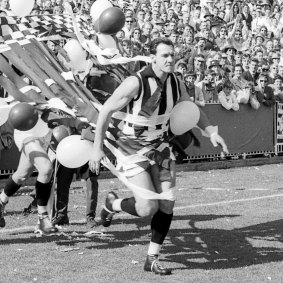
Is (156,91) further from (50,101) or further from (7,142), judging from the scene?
(7,142)

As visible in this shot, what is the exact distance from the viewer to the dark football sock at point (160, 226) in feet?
23.5

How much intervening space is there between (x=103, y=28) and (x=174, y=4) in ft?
44.5

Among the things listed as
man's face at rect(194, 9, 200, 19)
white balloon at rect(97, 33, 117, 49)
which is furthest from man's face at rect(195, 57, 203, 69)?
white balloon at rect(97, 33, 117, 49)

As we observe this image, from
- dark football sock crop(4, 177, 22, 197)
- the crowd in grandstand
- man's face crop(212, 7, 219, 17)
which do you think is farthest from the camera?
man's face crop(212, 7, 219, 17)

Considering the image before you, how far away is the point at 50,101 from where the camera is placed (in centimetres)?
777

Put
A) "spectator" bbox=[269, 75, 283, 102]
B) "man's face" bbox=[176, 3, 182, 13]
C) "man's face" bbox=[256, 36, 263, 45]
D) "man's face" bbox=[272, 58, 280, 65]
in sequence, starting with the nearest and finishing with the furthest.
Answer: "spectator" bbox=[269, 75, 283, 102] → "man's face" bbox=[272, 58, 280, 65] → "man's face" bbox=[176, 3, 182, 13] → "man's face" bbox=[256, 36, 263, 45]

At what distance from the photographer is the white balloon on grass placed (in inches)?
286

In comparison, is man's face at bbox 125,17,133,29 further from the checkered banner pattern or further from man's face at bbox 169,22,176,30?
the checkered banner pattern

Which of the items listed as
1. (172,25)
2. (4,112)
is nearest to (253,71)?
(172,25)

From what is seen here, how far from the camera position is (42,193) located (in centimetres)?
839

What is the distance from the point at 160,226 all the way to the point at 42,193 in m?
1.73

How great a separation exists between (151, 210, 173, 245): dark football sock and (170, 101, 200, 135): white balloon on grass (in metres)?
0.82

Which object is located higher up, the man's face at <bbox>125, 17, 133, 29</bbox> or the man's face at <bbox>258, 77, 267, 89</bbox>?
the man's face at <bbox>125, 17, 133, 29</bbox>

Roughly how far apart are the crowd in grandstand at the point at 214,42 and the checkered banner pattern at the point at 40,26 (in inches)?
162
